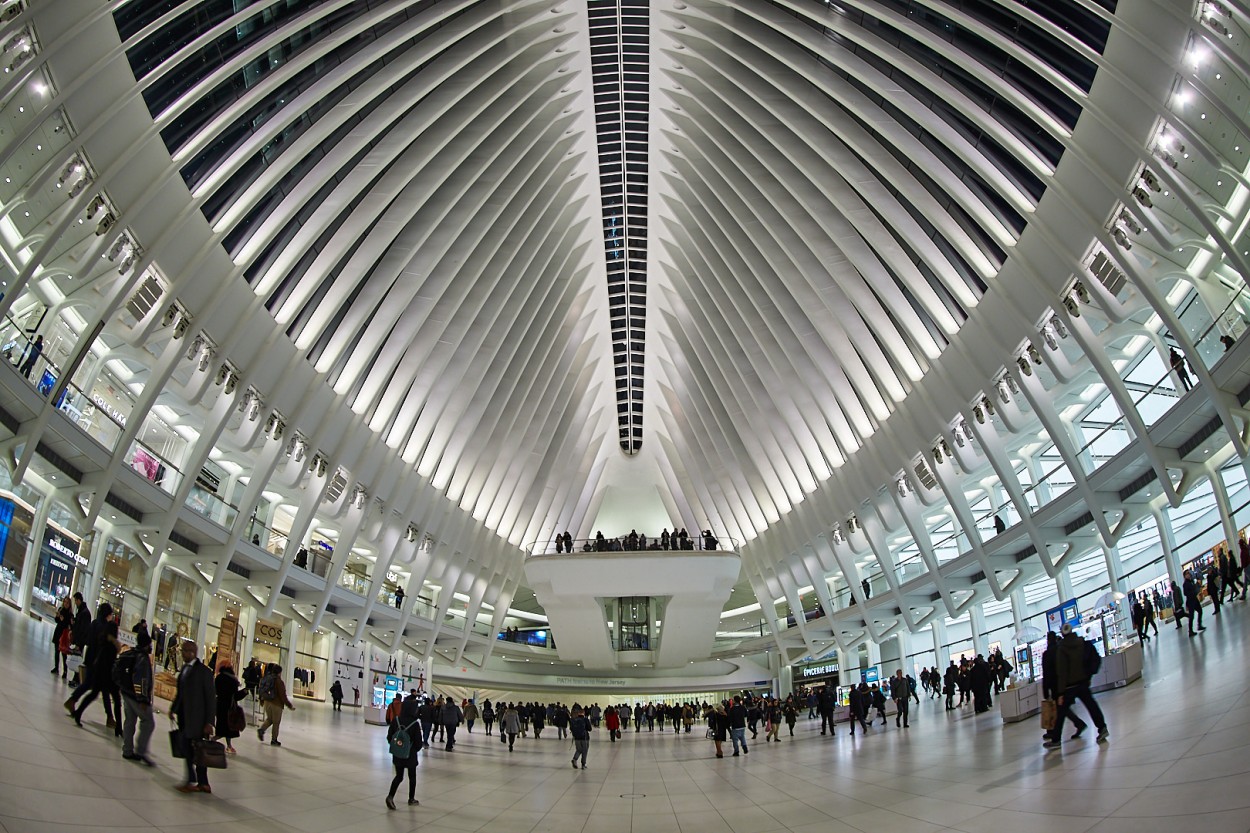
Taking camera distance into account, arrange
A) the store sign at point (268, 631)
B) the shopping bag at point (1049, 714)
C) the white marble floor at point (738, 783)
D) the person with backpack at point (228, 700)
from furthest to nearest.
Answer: the store sign at point (268, 631) → the person with backpack at point (228, 700) → the shopping bag at point (1049, 714) → the white marble floor at point (738, 783)

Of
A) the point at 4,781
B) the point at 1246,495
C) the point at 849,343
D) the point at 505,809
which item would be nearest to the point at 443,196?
the point at 849,343

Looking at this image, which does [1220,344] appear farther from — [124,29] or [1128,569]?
[124,29]

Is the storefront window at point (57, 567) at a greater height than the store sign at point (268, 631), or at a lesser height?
greater

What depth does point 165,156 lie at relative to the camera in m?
13.2

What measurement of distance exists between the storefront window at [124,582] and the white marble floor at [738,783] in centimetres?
612

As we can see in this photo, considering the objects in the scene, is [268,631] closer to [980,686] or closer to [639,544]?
[639,544]

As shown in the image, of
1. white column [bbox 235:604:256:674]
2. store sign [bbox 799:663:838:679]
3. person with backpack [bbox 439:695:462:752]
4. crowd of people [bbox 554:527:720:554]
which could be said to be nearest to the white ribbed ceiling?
crowd of people [bbox 554:527:720:554]

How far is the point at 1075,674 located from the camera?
8.05 m

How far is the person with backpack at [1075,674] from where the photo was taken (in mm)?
7902

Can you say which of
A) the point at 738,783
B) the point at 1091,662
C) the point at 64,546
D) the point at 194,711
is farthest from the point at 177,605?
the point at 1091,662

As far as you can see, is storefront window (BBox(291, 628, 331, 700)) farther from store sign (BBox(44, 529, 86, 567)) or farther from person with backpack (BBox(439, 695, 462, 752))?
person with backpack (BBox(439, 695, 462, 752))

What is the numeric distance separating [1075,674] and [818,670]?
128 ft

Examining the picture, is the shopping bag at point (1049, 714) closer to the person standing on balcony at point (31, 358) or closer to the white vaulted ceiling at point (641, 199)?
the white vaulted ceiling at point (641, 199)

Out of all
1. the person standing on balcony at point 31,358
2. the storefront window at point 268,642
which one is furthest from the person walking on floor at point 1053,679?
the storefront window at point 268,642
